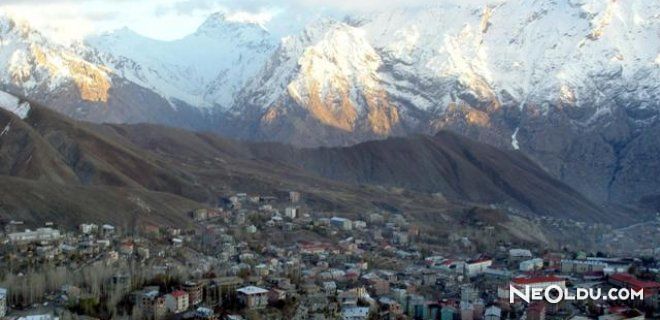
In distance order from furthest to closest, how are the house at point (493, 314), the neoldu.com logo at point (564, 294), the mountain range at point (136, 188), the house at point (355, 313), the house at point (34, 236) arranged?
1. the mountain range at point (136, 188)
2. the house at point (34, 236)
3. the neoldu.com logo at point (564, 294)
4. the house at point (493, 314)
5. the house at point (355, 313)

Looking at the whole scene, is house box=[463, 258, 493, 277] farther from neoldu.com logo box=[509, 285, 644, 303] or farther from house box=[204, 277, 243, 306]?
house box=[204, 277, 243, 306]

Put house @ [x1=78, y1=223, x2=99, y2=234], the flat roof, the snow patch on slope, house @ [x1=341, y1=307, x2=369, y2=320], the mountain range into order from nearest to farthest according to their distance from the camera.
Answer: house @ [x1=341, y1=307, x2=369, y2=320] < the flat roof < house @ [x1=78, y1=223, x2=99, y2=234] < the mountain range < the snow patch on slope

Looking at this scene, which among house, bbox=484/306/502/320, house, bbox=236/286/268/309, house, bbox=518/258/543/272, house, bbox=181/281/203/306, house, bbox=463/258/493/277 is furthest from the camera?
house, bbox=518/258/543/272

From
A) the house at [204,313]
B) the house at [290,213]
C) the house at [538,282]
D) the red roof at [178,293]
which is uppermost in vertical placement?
the house at [290,213]

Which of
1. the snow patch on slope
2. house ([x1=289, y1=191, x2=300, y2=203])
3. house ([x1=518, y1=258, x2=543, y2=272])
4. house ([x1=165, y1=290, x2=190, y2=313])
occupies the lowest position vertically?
house ([x1=165, y1=290, x2=190, y2=313])

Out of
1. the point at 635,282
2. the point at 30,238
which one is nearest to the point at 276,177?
the point at 30,238

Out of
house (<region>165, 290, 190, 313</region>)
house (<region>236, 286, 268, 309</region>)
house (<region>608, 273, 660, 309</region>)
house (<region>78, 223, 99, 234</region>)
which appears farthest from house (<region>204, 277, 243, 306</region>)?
house (<region>78, 223, 99, 234</region>)

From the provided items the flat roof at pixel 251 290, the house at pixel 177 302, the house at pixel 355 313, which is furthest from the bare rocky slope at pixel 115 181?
the house at pixel 355 313

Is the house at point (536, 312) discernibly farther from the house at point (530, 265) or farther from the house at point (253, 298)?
the house at point (530, 265)
